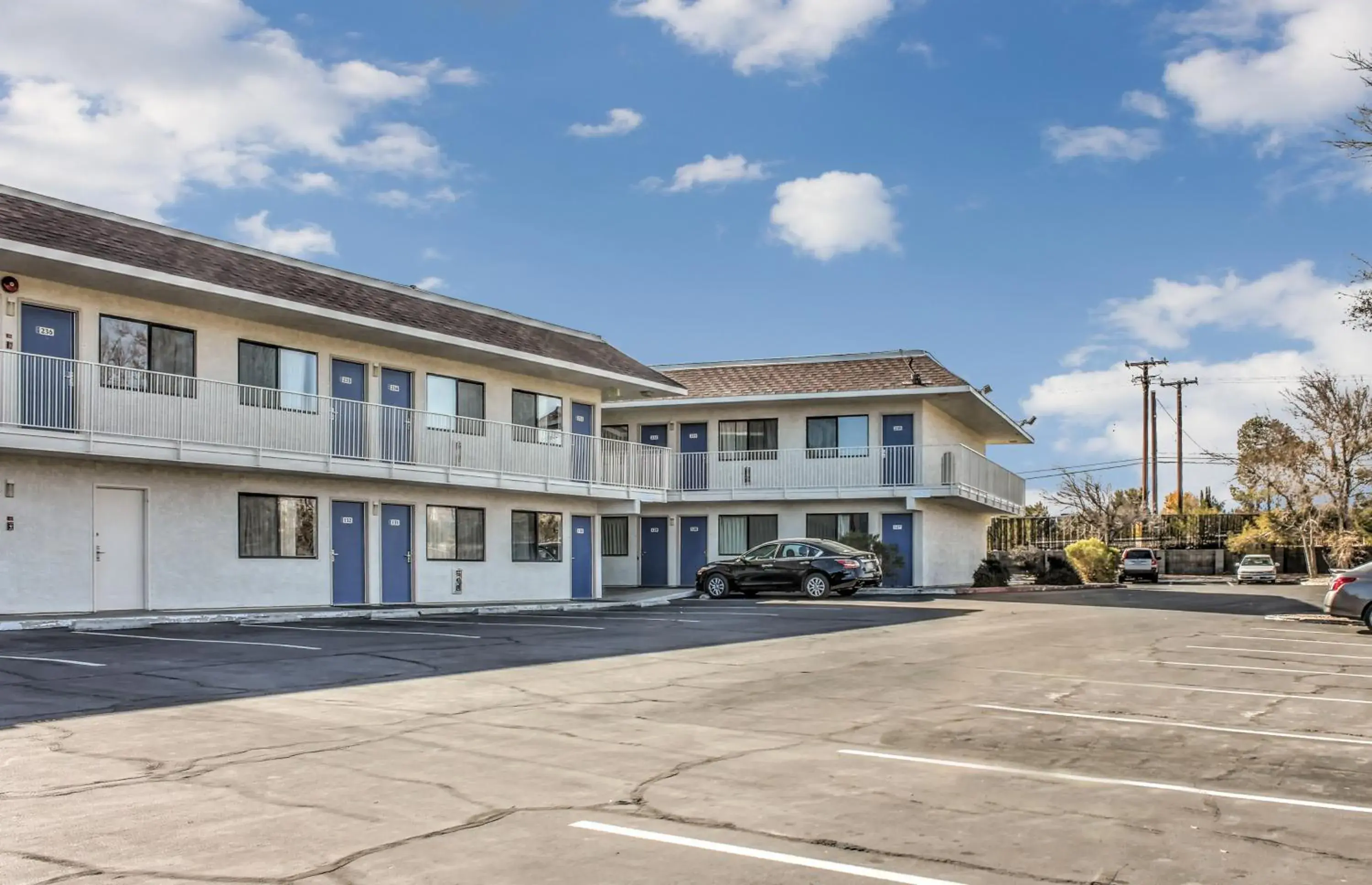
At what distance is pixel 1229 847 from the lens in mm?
6254

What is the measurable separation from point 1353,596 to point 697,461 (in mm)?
21312

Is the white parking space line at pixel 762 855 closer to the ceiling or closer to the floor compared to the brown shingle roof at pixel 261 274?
closer to the floor

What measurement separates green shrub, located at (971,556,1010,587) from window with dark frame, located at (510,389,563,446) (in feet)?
53.9

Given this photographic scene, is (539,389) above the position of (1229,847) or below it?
above

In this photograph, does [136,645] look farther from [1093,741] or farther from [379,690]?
[1093,741]

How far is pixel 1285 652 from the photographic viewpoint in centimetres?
1777

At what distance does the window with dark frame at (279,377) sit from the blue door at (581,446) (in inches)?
317

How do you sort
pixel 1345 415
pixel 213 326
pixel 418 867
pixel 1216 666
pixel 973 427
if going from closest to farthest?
1. pixel 418 867
2. pixel 1216 666
3. pixel 213 326
4. pixel 973 427
5. pixel 1345 415

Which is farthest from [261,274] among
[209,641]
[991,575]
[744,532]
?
[991,575]

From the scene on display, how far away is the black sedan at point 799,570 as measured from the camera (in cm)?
3195

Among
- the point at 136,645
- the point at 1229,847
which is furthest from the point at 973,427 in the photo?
the point at 1229,847

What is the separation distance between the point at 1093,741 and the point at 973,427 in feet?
126

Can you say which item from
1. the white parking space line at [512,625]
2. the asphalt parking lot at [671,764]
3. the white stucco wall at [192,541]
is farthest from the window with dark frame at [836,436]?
the asphalt parking lot at [671,764]

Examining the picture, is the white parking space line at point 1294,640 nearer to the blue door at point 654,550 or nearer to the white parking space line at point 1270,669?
the white parking space line at point 1270,669
